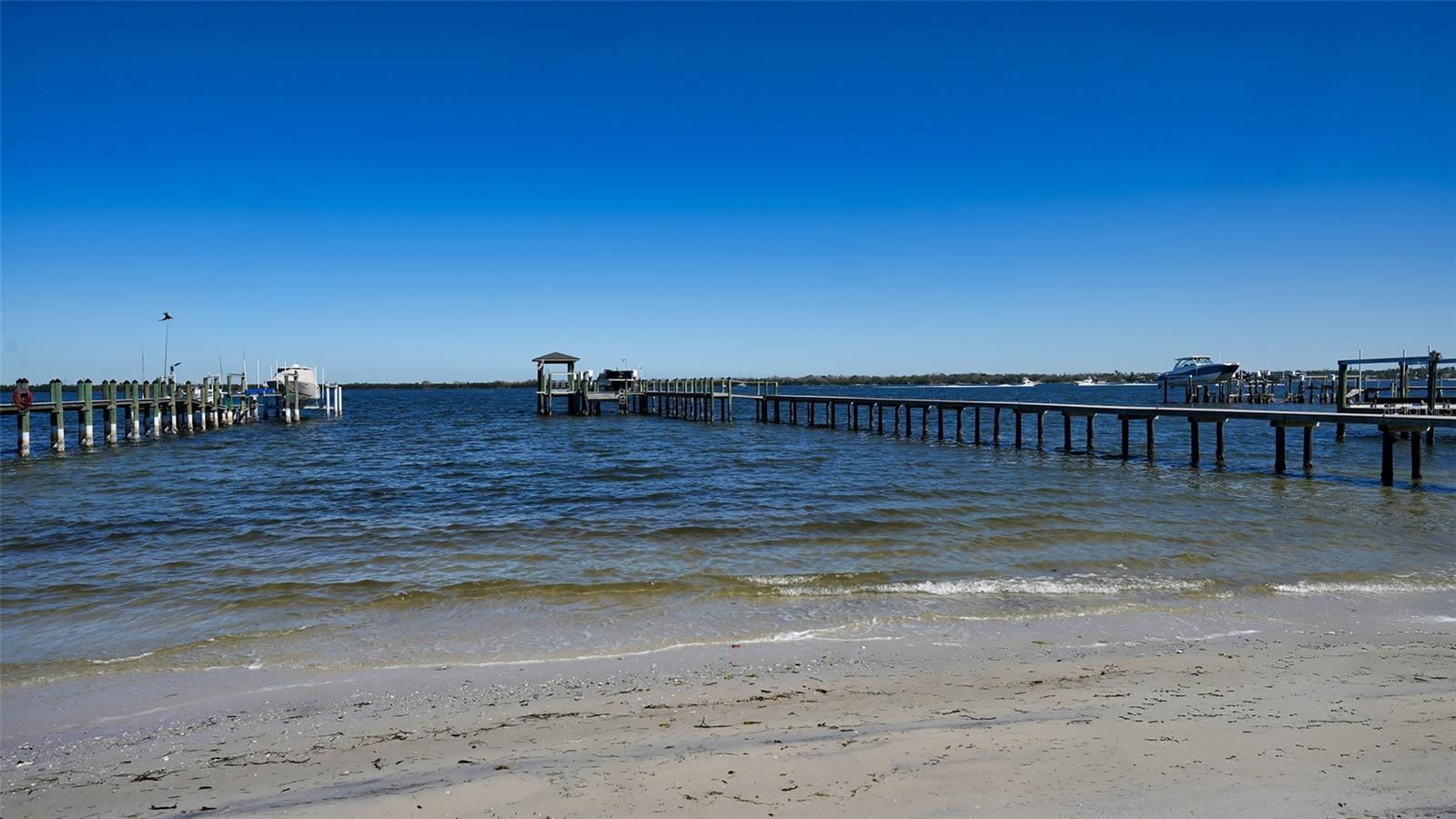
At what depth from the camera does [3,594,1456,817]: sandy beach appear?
4.04 m

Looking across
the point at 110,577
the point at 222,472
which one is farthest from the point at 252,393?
the point at 110,577

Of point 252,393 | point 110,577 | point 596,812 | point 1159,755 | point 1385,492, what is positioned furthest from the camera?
point 252,393

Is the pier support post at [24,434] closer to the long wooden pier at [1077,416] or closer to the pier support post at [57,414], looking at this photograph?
the pier support post at [57,414]

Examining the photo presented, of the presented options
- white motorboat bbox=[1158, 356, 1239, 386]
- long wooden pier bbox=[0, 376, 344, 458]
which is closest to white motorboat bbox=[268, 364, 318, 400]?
long wooden pier bbox=[0, 376, 344, 458]

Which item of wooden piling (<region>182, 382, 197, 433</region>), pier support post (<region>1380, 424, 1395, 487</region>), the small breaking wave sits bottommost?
the small breaking wave

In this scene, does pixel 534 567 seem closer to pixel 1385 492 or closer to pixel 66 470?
pixel 1385 492

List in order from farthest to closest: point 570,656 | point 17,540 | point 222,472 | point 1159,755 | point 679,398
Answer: point 679,398
point 222,472
point 17,540
point 570,656
point 1159,755

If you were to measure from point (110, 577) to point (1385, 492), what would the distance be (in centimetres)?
2370

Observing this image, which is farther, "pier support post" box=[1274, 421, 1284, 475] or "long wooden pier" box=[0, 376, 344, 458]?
"long wooden pier" box=[0, 376, 344, 458]

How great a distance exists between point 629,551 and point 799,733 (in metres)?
6.86

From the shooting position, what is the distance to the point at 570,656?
276 inches

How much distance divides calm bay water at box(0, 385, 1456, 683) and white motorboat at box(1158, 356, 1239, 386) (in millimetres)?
46818

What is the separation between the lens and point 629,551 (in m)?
11.6

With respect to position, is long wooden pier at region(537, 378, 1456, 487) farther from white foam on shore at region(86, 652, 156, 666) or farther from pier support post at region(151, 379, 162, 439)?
pier support post at region(151, 379, 162, 439)
